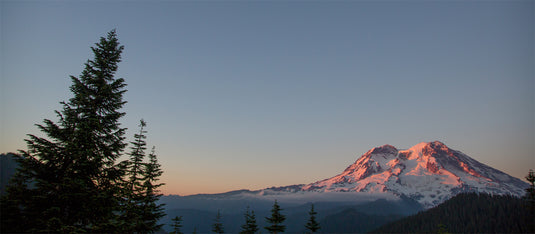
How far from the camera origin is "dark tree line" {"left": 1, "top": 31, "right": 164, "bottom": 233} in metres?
11.5

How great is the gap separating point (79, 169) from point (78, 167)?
4.6 inches

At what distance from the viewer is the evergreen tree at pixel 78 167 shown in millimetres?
11484

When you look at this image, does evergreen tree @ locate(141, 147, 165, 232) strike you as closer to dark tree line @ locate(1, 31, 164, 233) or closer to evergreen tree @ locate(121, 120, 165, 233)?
evergreen tree @ locate(121, 120, 165, 233)

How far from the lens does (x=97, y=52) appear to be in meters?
14.3

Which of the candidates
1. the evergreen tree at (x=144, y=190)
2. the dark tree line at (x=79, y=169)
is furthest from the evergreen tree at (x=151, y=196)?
the dark tree line at (x=79, y=169)

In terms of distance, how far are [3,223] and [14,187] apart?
54.9 inches

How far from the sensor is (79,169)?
1288cm

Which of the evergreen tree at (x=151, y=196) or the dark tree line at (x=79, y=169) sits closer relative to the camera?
the dark tree line at (x=79, y=169)

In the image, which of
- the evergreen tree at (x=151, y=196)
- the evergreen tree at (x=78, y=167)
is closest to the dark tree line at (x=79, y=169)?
the evergreen tree at (x=78, y=167)

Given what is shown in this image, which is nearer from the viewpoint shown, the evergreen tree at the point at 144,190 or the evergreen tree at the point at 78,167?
the evergreen tree at the point at 78,167

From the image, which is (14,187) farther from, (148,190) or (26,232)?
(148,190)

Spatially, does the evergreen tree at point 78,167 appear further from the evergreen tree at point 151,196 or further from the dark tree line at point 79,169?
the evergreen tree at point 151,196

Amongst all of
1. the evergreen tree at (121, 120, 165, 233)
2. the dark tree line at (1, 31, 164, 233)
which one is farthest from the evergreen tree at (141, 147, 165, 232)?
the dark tree line at (1, 31, 164, 233)

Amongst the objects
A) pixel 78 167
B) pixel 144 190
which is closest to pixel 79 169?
pixel 78 167
